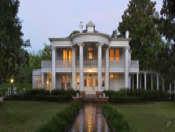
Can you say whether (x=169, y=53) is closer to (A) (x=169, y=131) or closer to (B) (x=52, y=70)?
(A) (x=169, y=131)

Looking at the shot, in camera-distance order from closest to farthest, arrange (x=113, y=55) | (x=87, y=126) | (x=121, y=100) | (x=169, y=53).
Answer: (x=87, y=126) → (x=169, y=53) → (x=121, y=100) → (x=113, y=55)

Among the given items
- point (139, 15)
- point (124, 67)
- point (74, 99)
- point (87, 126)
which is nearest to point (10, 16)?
point (87, 126)

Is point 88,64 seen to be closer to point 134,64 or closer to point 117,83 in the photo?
point 117,83

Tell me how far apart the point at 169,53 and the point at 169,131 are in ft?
34.5

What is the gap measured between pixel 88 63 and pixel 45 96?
798 cm

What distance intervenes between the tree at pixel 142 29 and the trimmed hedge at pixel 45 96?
18300mm

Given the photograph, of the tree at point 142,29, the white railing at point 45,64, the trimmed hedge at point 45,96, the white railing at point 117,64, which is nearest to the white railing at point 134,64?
the white railing at point 117,64

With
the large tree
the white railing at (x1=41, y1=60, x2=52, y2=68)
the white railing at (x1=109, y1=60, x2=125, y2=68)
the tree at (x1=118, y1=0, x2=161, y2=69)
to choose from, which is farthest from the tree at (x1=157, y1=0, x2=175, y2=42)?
the tree at (x1=118, y1=0, x2=161, y2=69)

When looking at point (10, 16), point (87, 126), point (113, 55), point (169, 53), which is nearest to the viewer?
point (87, 126)

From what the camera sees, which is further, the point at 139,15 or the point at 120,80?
the point at 139,15

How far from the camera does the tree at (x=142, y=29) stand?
3741cm

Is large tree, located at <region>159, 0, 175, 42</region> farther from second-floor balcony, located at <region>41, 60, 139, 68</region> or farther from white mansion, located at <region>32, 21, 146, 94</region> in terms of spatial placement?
second-floor balcony, located at <region>41, 60, 139, 68</region>

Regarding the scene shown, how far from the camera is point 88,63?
27.2m

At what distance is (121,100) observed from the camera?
2070cm
